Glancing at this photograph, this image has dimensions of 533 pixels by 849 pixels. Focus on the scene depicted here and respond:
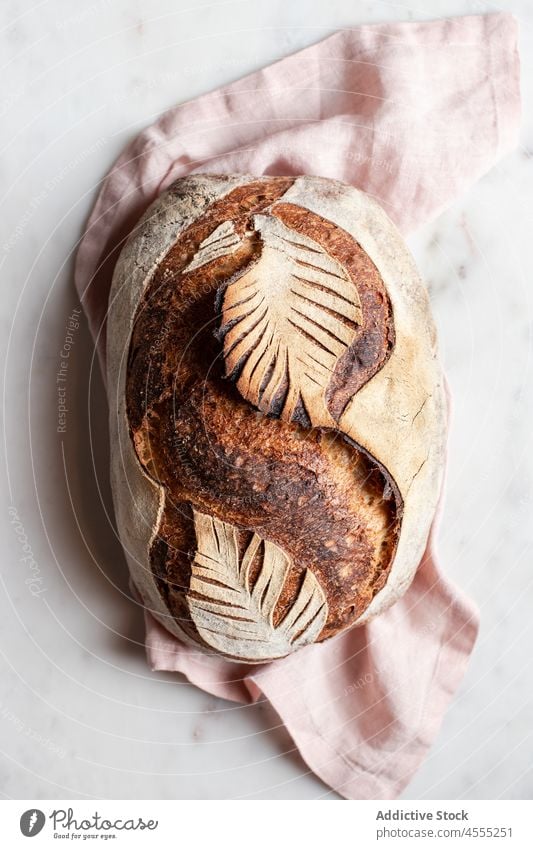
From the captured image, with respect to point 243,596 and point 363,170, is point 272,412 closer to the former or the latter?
point 243,596

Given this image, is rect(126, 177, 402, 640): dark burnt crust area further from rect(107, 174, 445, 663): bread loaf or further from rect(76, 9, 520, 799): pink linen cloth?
rect(76, 9, 520, 799): pink linen cloth
